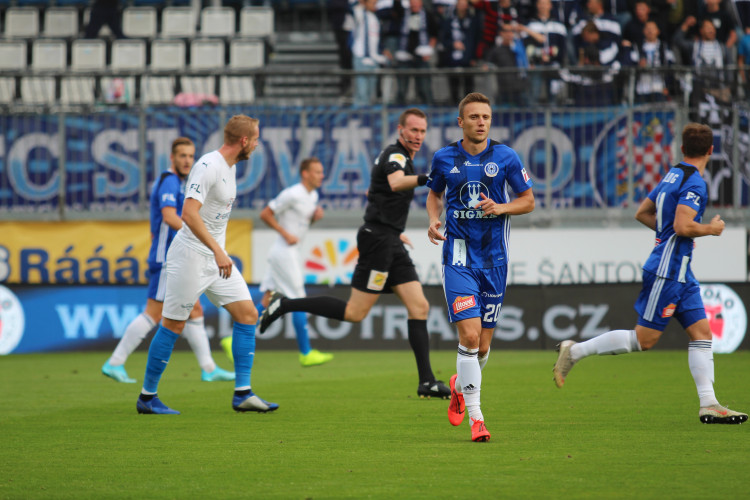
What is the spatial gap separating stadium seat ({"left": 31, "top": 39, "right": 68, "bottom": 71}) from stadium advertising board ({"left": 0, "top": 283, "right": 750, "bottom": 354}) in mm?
6589

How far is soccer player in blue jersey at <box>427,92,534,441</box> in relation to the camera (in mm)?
6664

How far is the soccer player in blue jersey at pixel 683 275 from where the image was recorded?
738 cm

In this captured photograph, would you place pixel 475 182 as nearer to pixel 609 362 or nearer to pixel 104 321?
pixel 609 362

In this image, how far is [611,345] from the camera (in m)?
7.78

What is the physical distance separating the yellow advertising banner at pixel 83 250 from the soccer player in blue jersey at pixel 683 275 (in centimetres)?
961

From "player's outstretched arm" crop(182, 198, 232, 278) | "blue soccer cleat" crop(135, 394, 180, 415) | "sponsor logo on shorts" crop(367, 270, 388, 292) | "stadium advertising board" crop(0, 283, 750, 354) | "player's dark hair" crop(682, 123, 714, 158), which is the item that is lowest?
"stadium advertising board" crop(0, 283, 750, 354)

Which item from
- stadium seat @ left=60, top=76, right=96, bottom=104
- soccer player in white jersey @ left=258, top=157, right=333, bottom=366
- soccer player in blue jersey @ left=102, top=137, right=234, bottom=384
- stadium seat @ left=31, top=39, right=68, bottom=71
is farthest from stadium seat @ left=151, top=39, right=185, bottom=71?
soccer player in blue jersey @ left=102, top=137, right=234, bottom=384

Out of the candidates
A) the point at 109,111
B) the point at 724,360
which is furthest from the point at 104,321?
the point at 724,360

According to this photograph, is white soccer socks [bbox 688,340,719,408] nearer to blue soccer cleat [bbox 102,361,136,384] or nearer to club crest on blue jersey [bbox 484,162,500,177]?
club crest on blue jersey [bbox 484,162,500,177]

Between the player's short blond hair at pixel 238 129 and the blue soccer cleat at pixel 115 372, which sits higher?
the player's short blond hair at pixel 238 129

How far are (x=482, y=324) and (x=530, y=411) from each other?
59.4 inches

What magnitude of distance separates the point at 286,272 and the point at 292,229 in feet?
1.97

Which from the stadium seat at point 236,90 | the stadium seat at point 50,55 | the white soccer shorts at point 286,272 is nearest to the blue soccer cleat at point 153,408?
the white soccer shorts at point 286,272

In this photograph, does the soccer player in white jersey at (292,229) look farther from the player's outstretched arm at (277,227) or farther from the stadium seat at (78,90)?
Answer: the stadium seat at (78,90)
